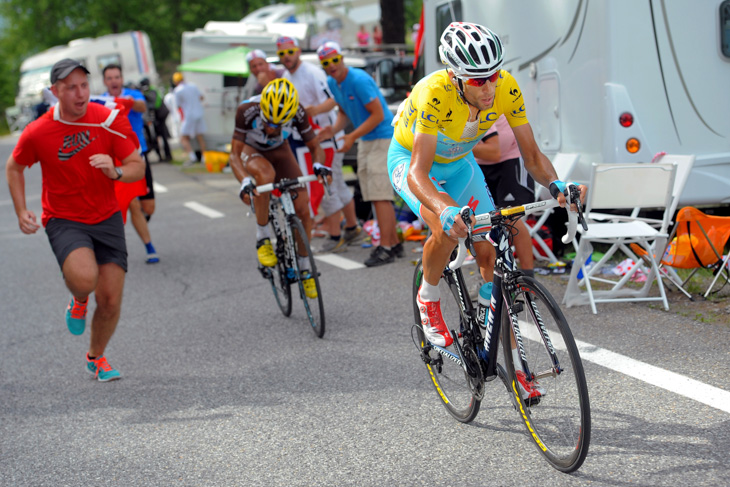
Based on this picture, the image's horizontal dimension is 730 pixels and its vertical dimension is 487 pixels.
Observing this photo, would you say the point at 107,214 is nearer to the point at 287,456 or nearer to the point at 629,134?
the point at 287,456

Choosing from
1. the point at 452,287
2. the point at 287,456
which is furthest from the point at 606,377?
the point at 287,456

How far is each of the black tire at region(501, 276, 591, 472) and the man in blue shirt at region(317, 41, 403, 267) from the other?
482 centimetres

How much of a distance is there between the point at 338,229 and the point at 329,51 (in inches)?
85.0

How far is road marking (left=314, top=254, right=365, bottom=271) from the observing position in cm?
864

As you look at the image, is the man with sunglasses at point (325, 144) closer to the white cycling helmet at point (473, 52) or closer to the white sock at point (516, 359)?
the white cycling helmet at point (473, 52)

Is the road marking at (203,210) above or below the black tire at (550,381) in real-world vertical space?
below

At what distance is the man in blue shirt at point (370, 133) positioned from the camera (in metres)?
8.49

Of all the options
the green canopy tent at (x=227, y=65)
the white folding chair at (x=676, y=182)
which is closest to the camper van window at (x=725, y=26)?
the white folding chair at (x=676, y=182)

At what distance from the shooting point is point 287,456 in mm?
4133

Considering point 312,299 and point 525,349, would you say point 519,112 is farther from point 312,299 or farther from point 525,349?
point 312,299

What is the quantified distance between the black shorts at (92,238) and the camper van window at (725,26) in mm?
5349

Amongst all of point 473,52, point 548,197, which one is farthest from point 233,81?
Answer: point 473,52

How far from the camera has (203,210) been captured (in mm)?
13477

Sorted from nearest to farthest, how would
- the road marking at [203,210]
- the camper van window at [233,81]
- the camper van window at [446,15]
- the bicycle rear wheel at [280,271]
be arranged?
the bicycle rear wheel at [280,271], the camper van window at [446,15], the road marking at [203,210], the camper van window at [233,81]
